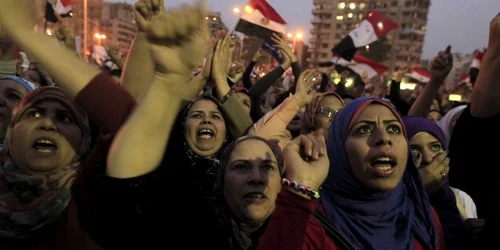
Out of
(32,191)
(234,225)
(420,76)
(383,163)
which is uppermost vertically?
(383,163)

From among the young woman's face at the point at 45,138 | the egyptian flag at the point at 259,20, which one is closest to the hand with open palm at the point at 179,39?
the young woman's face at the point at 45,138

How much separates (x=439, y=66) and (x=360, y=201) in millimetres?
2120

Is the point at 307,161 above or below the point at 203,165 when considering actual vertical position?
above

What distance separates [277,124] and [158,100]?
1735 mm

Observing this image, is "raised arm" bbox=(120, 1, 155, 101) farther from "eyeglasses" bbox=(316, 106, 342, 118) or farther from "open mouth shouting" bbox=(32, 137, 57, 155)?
"eyeglasses" bbox=(316, 106, 342, 118)

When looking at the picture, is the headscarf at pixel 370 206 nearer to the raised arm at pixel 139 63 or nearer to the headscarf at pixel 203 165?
the headscarf at pixel 203 165

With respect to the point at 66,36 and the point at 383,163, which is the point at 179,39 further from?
the point at 66,36

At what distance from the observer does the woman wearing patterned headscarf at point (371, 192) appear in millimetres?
1840

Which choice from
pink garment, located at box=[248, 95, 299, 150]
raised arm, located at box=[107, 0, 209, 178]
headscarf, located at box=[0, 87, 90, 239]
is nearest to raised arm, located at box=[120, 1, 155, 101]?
headscarf, located at box=[0, 87, 90, 239]

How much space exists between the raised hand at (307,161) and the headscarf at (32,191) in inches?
35.6

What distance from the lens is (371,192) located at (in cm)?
192

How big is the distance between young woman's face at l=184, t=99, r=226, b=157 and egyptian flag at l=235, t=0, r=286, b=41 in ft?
17.0

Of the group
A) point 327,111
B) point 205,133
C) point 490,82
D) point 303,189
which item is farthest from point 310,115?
point 303,189

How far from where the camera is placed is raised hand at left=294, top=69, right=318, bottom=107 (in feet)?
11.4
